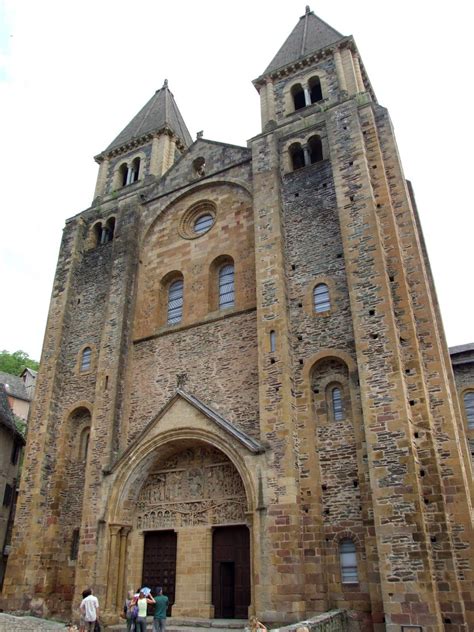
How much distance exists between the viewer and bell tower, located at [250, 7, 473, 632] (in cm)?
1247

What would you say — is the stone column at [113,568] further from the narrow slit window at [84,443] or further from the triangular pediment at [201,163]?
the triangular pediment at [201,163]

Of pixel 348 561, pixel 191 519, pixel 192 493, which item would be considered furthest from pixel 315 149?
pixel 348 561

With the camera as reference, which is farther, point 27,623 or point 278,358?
point 278,358

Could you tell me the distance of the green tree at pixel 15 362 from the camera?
148 ft

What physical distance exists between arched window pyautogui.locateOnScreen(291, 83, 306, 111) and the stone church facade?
15.9 inches

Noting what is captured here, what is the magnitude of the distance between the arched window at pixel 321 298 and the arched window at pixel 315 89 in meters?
10.9

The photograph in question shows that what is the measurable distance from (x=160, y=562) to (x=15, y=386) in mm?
24601

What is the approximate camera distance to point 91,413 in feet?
66.1

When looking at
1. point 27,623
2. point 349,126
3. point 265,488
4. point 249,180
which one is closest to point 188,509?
point 265,488

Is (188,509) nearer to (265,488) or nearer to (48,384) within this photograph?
(265,488)

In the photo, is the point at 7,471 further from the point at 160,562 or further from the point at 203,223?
the point at 203,223

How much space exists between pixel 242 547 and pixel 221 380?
522 cm

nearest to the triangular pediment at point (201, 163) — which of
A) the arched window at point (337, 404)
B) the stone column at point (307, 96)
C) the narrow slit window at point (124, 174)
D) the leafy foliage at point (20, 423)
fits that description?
the stone column at point (307, 96)

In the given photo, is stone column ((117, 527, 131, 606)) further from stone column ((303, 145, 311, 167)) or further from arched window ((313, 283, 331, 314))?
stone column ((303, 145, 311, 167))
